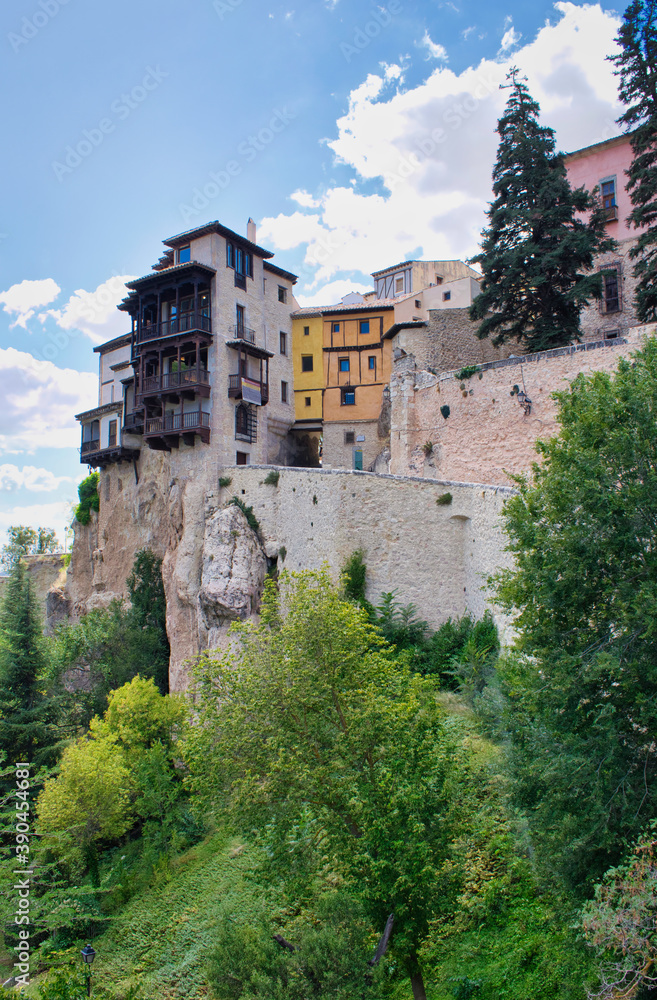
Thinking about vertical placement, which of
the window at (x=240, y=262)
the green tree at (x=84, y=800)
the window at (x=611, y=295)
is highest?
the window at (x=240, y=262)

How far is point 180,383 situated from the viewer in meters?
32.2

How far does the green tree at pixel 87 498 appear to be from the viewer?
41.7 m

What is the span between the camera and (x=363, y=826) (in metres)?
10.3

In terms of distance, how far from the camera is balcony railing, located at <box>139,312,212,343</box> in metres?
32.3

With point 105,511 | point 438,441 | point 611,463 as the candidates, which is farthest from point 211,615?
point 611,463

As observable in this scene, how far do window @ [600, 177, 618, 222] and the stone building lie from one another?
665 inches

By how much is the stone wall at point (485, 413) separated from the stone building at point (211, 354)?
7898 mm

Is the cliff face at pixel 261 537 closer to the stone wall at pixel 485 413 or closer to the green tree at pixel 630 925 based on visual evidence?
the stone wall at pixel 485 413

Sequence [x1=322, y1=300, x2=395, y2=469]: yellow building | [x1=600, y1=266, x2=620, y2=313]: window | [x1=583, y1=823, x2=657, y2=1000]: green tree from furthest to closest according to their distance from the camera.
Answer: [x1=322, y1=300, x2=395, y2=469]: yellow building, [x1=600, y1=266, x2=620, y2=313]: window, [x1=583, y1=823, x2=657, y2=1000]: green tree

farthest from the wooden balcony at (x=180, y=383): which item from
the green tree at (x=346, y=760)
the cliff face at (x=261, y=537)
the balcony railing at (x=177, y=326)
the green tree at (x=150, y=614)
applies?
the green tree at (x=346, y=760)

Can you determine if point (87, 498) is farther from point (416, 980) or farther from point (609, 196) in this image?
point (416, 980)

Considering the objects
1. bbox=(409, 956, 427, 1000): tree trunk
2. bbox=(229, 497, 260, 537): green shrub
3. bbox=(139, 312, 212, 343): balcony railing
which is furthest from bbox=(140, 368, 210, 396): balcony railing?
bbox=(409, 956, 427, 1000): tree trunk

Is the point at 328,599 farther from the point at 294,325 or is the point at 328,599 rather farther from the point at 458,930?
the point at 294,325

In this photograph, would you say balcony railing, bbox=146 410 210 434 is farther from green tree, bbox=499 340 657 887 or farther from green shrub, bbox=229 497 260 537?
green tree, bbox=499 340 657 887
